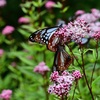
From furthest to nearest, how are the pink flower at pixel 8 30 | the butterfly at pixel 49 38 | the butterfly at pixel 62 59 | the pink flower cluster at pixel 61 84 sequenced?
the pink flower at pixel 8 30, the butterfly at pixel 49 38, the butterfly at pixel 62 59, the pink flower cluster at pixel 61 84

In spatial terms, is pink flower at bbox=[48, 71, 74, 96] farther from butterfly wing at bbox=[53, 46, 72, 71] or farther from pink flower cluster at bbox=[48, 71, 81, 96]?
butterfly wing at bbox=[53, 46, 72, 71]

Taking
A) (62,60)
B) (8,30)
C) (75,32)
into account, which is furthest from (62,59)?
(8,30)

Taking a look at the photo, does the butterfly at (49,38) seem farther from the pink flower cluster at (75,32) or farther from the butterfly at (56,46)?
the pink flower cluster at (75,32)

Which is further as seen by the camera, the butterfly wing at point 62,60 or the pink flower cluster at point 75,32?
the butterfly wing at point 62,60

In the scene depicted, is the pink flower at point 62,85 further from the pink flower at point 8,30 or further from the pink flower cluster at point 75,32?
the pink flower at point 8,30

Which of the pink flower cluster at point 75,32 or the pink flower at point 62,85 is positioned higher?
the pink flower cluster at point 75,32

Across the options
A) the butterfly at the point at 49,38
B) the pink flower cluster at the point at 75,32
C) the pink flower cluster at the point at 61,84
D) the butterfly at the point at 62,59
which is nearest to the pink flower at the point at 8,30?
the butterfly at the point at 49,38

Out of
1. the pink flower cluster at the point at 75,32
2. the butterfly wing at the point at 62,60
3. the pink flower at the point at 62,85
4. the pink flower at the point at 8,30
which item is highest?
the pink flower at the point at 8,30

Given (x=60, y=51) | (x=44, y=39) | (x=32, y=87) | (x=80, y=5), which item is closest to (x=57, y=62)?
(x=60, y=51)

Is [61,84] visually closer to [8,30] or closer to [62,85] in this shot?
[62,85]

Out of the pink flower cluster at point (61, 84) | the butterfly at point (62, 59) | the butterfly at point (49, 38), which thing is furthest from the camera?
the butterfly at point (49, 38)
